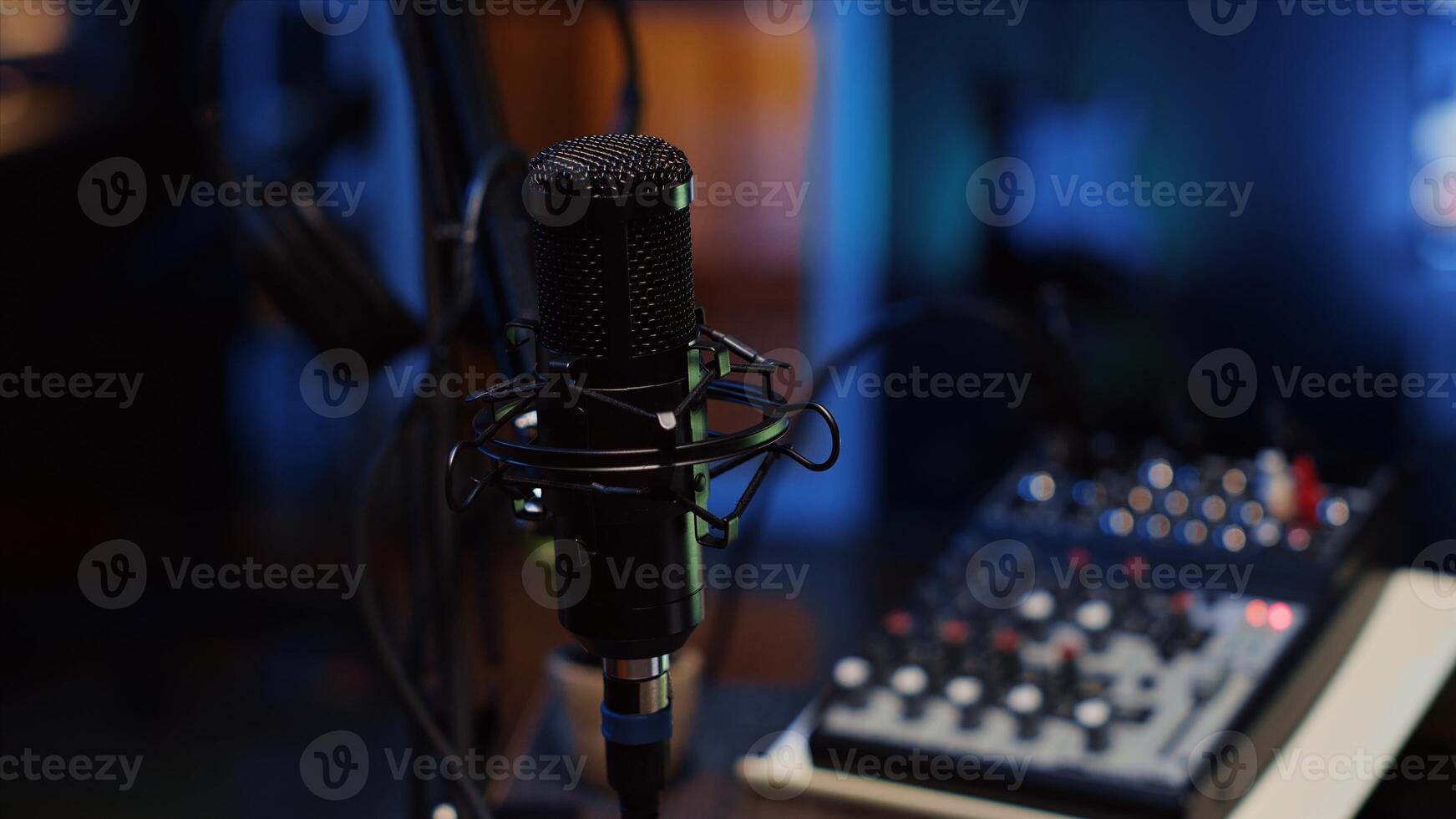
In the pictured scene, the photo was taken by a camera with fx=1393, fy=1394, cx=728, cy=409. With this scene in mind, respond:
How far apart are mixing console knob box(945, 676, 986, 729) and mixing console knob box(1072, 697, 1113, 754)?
0.07 metres

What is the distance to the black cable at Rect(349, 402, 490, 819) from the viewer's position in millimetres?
752

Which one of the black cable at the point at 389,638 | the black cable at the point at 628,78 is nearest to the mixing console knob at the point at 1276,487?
the black cable at the point at 628,78

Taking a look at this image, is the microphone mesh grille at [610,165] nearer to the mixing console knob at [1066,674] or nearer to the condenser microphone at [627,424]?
the condenser microphone at [627,424]

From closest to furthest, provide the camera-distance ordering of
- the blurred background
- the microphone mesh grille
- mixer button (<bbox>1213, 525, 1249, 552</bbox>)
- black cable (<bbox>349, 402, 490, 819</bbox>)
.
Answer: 1. the microphone mesh grille
2. black cable (<bbox>349, 402, 490, 819</bbox>)
3. the blurred background
4. mixer button (<bbox>1213, 525, 1249, 552</bbox>)

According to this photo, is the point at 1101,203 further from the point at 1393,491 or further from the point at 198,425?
the point at 198,425

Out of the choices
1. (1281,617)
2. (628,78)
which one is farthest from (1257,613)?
(628,78)

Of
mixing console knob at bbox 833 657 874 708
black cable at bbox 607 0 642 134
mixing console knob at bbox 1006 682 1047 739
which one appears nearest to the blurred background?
black cable at bbox 607 0 642 134

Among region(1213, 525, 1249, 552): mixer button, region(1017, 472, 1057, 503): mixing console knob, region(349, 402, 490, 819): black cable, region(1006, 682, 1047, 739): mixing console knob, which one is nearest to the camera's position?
region(349, 402, 490, 819): black cable

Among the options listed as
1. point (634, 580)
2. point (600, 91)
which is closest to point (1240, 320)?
point (634, 580)

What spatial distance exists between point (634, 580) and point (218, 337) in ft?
7.71

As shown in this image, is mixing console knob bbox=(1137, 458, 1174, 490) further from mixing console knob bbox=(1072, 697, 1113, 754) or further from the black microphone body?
the black microphone body

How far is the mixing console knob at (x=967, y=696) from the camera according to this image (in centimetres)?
101

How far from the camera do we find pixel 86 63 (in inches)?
95.4

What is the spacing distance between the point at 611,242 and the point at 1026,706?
0.60 metres
